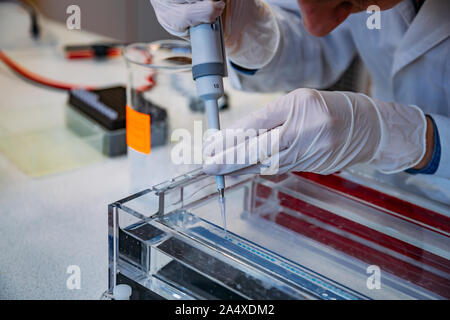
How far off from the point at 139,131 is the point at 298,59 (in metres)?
0.50

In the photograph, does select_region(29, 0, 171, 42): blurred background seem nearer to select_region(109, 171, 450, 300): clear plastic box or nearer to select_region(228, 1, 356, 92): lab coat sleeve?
select_region(228, 1, 356, 92): lab coat sleeve

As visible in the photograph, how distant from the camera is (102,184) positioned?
1.20m

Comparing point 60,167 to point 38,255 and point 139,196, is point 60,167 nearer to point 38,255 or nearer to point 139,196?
point 38,255

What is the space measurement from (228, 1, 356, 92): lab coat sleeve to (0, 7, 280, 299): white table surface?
203 mm

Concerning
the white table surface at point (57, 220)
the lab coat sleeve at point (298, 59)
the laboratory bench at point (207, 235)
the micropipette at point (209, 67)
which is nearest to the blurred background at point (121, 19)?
the white table surface at point (57, 220)

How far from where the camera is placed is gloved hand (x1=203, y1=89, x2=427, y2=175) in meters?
0.79

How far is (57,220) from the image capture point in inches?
41.5

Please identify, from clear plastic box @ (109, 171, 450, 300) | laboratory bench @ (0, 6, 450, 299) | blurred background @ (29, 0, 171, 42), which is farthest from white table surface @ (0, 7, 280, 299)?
blurred background @ (29, 0, 171, 42)

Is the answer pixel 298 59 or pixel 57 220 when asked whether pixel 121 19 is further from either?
pixel 57 220

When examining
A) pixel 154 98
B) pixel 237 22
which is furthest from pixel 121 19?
pixel 237 22

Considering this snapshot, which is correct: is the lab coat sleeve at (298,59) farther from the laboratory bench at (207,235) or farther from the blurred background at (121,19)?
the blurred background at (121,19)

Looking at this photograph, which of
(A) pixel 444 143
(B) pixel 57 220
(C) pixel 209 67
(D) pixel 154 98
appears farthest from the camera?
(D) pixel 154 98
